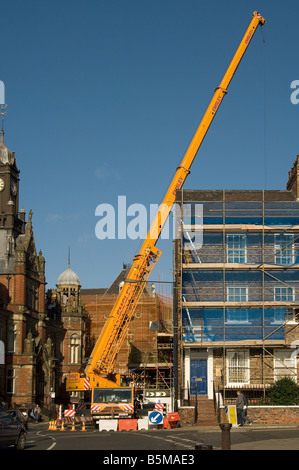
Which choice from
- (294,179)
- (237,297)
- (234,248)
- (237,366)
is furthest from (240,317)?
(294,179)

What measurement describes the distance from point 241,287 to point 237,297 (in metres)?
0.65

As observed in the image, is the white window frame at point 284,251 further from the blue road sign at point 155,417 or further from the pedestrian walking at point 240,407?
the blue road sign at point 155,417

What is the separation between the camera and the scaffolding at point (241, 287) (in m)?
40.8

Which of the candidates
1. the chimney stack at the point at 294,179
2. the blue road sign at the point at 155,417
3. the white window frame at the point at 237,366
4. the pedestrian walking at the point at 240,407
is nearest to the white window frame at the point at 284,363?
the white window frame at the point at 237,366

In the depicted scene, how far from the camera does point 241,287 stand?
138 feet

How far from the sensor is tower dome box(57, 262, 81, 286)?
87.4 m

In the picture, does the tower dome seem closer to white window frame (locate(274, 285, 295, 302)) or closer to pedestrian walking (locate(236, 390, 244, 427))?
white window frame (locate(274, 285, 295, 302))

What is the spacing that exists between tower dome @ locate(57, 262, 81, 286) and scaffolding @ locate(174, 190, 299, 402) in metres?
45.4

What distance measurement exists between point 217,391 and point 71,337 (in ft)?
137

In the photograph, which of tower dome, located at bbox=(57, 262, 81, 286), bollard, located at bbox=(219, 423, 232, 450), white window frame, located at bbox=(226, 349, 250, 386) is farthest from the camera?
tower dome, located at bbox=(57, 262, 81, 286)

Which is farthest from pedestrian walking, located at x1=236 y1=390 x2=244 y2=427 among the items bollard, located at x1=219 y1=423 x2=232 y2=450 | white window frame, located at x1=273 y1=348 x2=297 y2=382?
bollard, located at x1=219 y1=423 x2=232 y2=450

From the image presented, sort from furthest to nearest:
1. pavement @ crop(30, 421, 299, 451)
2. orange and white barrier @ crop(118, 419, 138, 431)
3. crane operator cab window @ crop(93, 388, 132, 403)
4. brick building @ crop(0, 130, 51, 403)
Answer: brick building @ crop(0, 130, 51, 403) → crane operator cab window @ crop(93, 388, 132, 403) → orange and white barrier @ crop(118, 419, 138, 431) → pavement @ crop(30, 421, 299, 451)

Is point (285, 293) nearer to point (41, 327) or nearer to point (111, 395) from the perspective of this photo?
point (111, 395)
